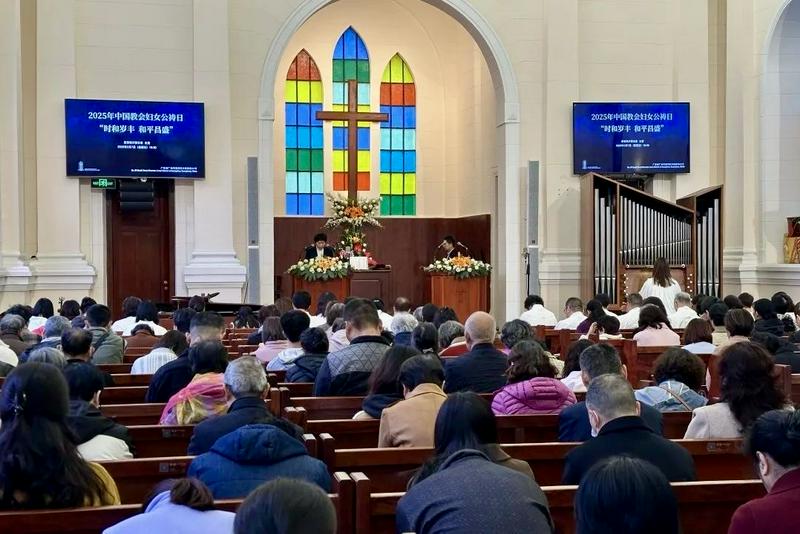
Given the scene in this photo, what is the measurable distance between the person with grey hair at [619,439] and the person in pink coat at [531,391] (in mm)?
1445

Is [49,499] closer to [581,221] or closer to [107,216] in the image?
[107,216]

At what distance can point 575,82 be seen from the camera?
15.1 m

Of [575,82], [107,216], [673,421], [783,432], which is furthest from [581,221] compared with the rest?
[783,432]

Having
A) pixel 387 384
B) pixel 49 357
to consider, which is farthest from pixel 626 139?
pixel 49 357

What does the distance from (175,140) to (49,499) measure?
11147 mm

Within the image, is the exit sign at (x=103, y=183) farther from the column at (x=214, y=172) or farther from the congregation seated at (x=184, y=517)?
the congregation seated at (x=184, y=517)

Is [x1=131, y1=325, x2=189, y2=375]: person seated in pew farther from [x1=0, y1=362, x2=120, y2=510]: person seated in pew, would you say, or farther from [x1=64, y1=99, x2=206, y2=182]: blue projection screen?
[x1=64, y1=99, x2=206, y2=182]: blue projection screen

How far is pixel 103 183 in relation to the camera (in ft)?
44.9

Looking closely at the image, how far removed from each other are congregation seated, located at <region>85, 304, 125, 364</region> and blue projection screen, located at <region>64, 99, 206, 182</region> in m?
5.89

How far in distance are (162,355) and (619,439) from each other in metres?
3.94

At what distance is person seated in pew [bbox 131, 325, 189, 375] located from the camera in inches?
264

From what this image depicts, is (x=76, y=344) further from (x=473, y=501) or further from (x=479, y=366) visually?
(x=473, y=501)

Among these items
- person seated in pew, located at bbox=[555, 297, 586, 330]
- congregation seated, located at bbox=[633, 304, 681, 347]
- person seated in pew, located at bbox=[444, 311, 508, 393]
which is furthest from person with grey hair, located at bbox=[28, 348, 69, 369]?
person seated in pew, located at bbox=[555, 297, 586, 330]

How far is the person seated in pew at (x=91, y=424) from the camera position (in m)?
4.02
